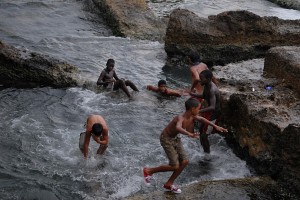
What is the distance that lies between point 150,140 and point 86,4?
48.8 ft

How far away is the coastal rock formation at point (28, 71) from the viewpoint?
13906 mm

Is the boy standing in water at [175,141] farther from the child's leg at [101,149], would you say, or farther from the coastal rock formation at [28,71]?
the coastal rock formation at [28,71]

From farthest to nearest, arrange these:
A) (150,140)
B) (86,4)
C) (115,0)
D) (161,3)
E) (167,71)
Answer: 1. (161,3)
2. (86,4)
3. (115,0)
4. (167,71)
5. (150,140)

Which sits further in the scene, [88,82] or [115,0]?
[115,0]

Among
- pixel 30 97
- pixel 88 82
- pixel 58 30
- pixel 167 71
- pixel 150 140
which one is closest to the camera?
pixel 150 140

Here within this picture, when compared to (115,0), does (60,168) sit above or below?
→ below

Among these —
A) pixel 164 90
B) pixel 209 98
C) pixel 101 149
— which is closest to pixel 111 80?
pixel 164 90

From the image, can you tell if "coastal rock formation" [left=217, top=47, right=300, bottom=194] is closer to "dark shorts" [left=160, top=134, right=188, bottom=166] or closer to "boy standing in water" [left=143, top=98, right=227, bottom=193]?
"boy standing in water" [left=143, top=98, right=227, bottom=193]

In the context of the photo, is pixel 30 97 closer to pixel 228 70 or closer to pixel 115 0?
pixel 228 70

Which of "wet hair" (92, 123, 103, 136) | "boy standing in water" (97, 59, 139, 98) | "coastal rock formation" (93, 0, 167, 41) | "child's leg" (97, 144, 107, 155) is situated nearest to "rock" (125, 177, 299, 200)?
"wet hair" (92, 123, 103, 136)

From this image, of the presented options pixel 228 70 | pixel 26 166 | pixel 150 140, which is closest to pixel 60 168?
pixel 26 166

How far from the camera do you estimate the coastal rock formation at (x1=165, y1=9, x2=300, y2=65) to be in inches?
689

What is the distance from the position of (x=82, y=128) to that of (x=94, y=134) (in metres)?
Result: 2.32

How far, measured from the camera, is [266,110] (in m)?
9.97
